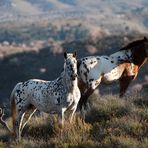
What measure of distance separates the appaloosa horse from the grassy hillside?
0.51 m

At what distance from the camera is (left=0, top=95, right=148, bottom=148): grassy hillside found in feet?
32.1

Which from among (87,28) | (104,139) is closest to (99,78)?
(104,139)

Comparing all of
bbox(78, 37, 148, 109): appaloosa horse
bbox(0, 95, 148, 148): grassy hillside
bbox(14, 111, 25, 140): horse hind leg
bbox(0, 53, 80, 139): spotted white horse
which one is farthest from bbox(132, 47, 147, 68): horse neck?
bbox(14, 111, 25, 140): horse hind leg

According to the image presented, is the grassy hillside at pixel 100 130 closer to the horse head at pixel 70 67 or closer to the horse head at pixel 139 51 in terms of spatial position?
the horse head at pixel 70 67

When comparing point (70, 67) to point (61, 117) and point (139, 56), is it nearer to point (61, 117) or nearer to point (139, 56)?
point (61, 117)

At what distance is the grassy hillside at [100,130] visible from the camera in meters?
9.79

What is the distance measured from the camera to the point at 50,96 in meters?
11.1

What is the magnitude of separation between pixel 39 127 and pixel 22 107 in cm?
67

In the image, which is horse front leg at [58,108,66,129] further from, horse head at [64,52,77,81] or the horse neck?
the horse neck

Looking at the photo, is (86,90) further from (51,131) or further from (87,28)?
(87,28)

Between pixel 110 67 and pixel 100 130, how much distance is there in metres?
2.82

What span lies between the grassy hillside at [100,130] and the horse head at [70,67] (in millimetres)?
940

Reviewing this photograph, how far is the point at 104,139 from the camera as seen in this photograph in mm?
9898

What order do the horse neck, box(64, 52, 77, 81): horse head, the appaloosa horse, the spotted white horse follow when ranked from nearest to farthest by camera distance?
box(64, 52, 77, 81): horse head, the spotted white horse, the appaloosa horse, the horse neck
